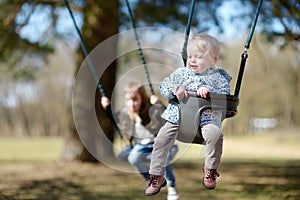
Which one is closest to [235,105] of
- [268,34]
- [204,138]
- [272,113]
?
[204,138]

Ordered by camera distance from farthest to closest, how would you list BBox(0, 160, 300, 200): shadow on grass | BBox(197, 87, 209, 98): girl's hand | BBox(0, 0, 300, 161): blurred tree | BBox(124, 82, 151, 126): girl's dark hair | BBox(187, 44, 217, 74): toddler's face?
BBox(0, 0, 300, 161): blurred tree
BBox(0, 160, 300, 200): shadow on grass
BBox(124, 82, 151, 126): girl's dark hair
BBox(187, 44, 217, 74): toddler's face
BBox(197, 87, 209, 98): girl's hand

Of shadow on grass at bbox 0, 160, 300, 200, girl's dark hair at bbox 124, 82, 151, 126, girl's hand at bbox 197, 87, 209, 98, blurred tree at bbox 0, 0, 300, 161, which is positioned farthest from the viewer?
blurred tree at bbox 0, 0, 300, 161

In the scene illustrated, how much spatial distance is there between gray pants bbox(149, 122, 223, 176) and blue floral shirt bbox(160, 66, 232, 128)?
0.19 feet

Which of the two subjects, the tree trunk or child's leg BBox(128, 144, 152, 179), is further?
the tree trunk

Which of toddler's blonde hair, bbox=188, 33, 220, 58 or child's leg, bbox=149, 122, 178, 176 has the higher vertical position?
toddler's blonde hair, bbox=188, 33, 220, 58

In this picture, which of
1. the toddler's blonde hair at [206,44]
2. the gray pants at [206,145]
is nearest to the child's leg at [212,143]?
the gray pants at [206,145]

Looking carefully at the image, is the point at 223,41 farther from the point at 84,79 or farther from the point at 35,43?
the point at 35,43

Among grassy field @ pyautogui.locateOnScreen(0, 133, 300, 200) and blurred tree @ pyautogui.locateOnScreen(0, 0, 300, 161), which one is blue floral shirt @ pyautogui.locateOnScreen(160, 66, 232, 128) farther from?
blurred tree @ pyautogui.locateOnScreen(0, 0, 300, 161)

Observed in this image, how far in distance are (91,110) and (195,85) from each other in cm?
621

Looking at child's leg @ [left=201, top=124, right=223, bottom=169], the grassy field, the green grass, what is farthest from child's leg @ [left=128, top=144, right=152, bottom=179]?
the green grass

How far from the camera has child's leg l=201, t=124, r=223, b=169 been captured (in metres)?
3.16

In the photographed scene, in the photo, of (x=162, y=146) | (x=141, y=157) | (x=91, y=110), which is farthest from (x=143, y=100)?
(x=91, y=110)

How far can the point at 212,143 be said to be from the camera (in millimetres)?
3166

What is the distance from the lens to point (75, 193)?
6246mm
